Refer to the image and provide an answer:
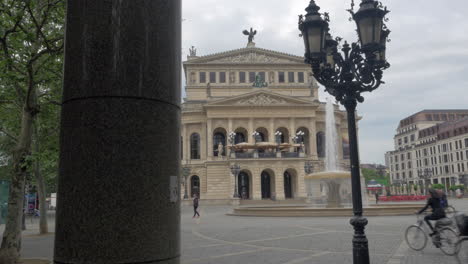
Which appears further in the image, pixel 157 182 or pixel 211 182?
pixel 211 182

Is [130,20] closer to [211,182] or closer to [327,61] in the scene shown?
[327,61]

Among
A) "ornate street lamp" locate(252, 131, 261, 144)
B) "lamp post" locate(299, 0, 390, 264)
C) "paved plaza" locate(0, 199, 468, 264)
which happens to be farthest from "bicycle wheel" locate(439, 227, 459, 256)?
"ornate street lamp" locate(252, 131, 261, 144)

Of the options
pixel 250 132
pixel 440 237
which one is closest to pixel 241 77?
pixel 250 132

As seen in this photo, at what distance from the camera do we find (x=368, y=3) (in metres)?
7.60

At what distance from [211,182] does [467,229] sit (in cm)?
5426

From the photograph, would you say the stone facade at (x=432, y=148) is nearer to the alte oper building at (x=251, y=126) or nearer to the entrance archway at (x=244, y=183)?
the alte oper building at (x=251, y=126)

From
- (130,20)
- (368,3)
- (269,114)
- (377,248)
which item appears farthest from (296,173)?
(130,20)

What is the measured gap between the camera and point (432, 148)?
104 metres

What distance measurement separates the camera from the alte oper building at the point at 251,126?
202ft

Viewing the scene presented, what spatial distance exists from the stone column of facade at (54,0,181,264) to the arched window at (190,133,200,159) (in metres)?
65.1

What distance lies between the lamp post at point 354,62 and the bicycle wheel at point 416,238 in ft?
15.2

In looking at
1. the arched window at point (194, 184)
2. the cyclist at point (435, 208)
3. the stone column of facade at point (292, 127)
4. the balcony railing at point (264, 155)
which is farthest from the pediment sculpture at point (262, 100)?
the cyclist at point (435, 208)

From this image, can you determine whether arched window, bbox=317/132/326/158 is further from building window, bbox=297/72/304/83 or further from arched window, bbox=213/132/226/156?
arched window, bbox=213/132/226/156

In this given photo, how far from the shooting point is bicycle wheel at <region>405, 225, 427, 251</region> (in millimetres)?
10703
